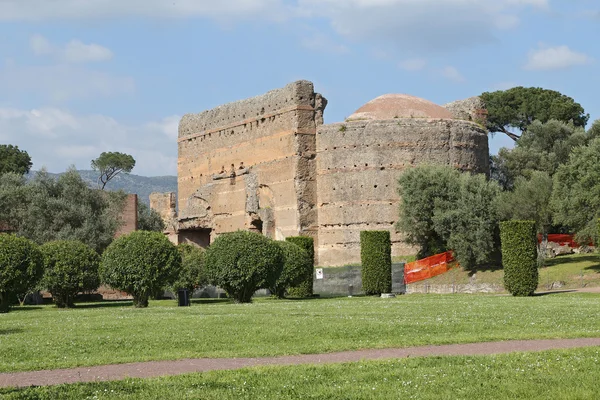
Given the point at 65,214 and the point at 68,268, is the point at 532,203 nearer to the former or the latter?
the point at 65,214

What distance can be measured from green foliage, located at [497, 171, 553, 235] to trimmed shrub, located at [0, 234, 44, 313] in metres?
23.9

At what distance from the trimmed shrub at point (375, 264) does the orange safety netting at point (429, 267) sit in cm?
769

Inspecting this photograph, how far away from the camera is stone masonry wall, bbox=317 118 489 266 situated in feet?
156

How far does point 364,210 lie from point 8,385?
38.2m

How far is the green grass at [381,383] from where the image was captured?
9203 mm

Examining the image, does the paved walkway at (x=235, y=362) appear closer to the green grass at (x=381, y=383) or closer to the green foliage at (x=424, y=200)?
the green grass at (x=381, y=383)

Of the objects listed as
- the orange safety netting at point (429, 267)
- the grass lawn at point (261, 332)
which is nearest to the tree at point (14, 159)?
the orange safety netting at point (429, 267)

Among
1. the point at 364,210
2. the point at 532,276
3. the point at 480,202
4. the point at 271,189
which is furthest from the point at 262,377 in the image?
the point at 271,189

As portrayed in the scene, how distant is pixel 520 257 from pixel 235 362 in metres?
20.4

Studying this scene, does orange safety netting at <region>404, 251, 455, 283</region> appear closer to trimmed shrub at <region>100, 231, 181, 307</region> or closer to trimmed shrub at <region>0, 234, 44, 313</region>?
trimmed shrub at <region>100, 231, 181, 307</region>

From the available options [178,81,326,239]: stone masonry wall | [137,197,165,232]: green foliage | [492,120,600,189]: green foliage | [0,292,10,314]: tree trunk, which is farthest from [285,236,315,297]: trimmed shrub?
[492,120,600,189]: green foliage

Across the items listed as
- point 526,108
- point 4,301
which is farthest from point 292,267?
point 526,108

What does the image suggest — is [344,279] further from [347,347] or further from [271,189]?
[347,347]

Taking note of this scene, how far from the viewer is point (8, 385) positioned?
10.3 m
